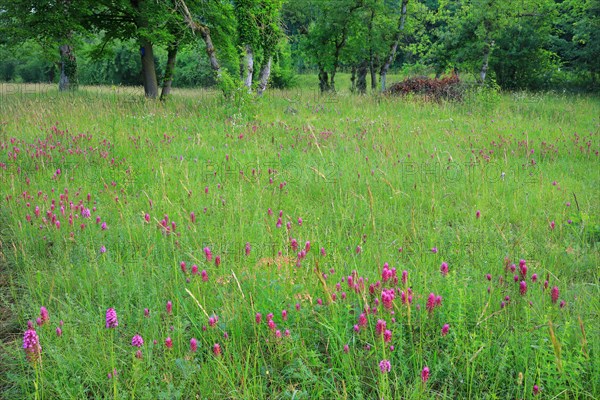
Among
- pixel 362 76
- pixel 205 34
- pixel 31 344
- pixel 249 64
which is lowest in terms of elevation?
pixel 31 344

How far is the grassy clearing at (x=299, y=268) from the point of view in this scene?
213cm

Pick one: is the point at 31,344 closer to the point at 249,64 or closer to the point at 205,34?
the point at 205,34

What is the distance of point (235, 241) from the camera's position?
3.53 m

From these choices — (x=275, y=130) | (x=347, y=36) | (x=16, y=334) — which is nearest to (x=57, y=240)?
(x=16, y=334)

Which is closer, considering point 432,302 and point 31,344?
point 31,344

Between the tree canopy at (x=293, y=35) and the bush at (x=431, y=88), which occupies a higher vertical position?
the tree canopy at (x=293, y=35)

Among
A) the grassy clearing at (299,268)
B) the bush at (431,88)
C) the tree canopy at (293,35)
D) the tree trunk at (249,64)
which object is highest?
the tree canopy at (293,35)

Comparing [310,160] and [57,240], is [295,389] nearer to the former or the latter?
[57,240]

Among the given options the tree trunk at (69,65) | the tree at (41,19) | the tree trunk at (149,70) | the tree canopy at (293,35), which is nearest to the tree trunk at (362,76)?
the tree canopy at (293,35)

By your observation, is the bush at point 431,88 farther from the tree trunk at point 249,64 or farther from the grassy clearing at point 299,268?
the grassy clearing at point 299,268

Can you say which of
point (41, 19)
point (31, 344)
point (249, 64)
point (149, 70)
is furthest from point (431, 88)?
point (31, 344)

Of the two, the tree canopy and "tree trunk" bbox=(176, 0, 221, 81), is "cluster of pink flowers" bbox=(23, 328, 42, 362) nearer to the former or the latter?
the tree canopy

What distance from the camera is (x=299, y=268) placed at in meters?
2.92

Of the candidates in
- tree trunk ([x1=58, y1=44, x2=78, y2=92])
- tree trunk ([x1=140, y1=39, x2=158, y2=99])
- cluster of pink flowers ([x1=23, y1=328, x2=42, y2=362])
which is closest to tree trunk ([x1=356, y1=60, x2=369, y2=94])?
tree trunk ([x1=140, y1=39, x2=158, y2=99])
